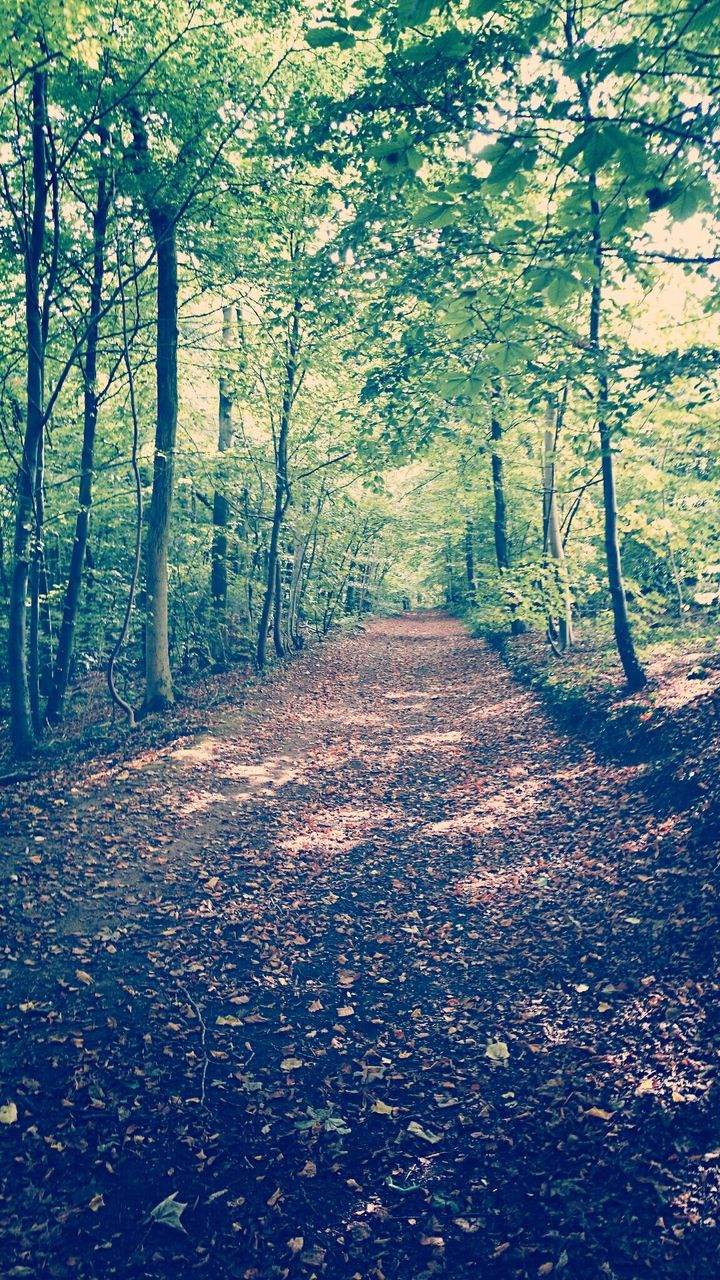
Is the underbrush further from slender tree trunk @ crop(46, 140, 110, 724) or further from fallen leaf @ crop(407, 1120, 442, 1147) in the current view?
slender tree trunk @ crop(46, 140, 110, 724)

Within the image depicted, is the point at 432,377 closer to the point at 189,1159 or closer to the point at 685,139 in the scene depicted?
the point at 685,139

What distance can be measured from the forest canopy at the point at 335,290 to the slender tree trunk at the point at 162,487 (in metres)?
0.05

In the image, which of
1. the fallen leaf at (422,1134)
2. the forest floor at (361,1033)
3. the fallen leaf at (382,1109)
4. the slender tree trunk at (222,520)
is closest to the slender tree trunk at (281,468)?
the slender tree trunk at (222,520)

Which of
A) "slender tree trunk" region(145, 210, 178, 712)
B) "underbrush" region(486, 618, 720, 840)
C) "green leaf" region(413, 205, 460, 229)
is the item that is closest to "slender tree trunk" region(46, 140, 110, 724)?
"slender tree trunk" region(145, 210, 178, 712)

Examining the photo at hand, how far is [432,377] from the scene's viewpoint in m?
7.25

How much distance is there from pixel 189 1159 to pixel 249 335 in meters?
14.7

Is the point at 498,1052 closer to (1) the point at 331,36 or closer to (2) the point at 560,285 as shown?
(2) the point at 560,285

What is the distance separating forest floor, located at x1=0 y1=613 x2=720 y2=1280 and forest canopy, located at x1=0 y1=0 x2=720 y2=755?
156 inches

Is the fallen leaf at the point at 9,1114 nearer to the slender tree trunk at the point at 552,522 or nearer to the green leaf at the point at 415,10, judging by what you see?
the green leaf at the point at 415,10

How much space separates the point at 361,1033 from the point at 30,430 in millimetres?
9349

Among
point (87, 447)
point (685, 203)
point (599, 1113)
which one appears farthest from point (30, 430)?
point (599, 1113)

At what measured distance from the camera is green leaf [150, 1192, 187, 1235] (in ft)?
10.3

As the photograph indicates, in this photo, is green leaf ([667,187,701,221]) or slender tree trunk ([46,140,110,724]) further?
slender tree trunk ([46,140,110,724])

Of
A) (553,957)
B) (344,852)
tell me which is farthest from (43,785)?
(553,957)
